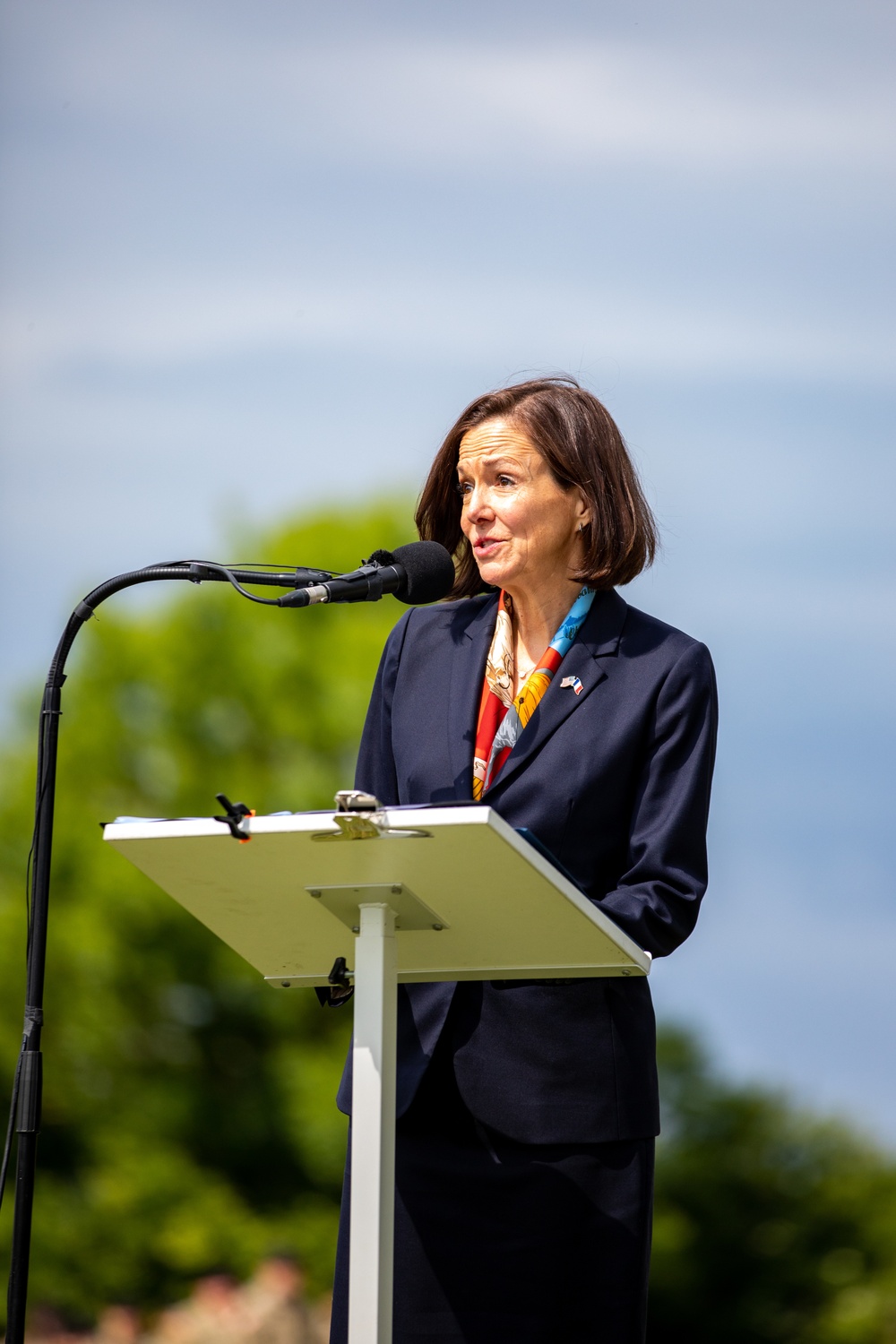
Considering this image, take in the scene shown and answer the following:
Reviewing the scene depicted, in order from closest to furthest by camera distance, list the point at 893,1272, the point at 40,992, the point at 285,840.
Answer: the point at 285,840 → the point at 40,992 → the point at 893,1272

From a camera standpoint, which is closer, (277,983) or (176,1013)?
(277,983)

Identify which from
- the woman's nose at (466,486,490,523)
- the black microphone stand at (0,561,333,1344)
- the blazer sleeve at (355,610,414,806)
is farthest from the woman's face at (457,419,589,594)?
the black microphone stand at (0,561,333,1344)

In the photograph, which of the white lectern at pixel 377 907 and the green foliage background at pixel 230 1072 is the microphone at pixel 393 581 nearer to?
the white lectern at pixel 377 907

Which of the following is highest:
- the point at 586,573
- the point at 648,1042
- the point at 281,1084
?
the point at 586,573

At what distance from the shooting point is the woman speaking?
1.96m

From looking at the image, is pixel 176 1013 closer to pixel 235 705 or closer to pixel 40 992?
pixel 235 705

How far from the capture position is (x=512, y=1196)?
1.98 metres

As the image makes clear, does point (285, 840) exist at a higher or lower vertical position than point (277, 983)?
higher

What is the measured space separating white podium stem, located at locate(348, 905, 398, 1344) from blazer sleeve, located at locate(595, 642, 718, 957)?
349mm

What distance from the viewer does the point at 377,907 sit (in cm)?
165

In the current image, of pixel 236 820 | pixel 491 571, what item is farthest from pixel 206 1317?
pixel 236 820

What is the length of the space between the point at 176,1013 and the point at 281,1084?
0.61 metres

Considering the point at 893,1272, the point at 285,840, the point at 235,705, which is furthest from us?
the point at 235,705

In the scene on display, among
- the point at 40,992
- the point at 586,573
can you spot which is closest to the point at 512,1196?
the point at 40,992
